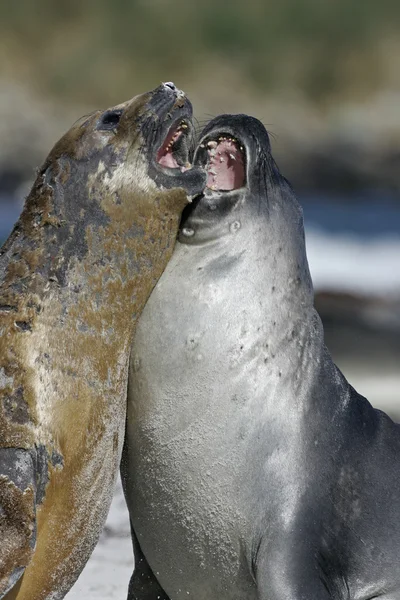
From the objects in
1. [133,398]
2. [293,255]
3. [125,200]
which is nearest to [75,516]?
[133,398]

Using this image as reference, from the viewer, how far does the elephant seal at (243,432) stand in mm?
4609

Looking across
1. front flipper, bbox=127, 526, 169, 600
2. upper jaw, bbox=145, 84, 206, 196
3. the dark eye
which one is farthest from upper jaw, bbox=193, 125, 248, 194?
front flipper, bbox=127, 526, 169, 600

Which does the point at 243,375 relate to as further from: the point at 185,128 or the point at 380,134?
the point at 380,134

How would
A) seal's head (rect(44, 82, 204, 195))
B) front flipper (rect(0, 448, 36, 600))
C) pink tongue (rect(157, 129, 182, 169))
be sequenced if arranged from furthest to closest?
pink tongue (rect(157, 129, 182, 169)), seal's head (rect(44, 82, 204, 195)), front flipper (rect(0, 448, 36, 600))

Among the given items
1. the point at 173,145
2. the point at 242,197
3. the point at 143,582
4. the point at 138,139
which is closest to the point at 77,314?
the point at 138,139

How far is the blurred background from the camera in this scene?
36.1 meters

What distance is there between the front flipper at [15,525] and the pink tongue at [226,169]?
1.48m

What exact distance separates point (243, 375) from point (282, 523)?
556mm

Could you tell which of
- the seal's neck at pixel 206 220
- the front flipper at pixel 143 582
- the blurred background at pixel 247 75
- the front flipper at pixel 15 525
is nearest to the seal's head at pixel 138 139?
the seal's neck at pixel 206 220

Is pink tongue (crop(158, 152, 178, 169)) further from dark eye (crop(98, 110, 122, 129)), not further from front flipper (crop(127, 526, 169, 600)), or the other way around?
front flipper (crop(127, 526, 169, 600))

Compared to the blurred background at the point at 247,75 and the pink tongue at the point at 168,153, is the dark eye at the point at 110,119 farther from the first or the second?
the blurred background at the point at 247,75

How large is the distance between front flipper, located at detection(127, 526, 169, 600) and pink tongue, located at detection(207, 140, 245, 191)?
1.43 metres

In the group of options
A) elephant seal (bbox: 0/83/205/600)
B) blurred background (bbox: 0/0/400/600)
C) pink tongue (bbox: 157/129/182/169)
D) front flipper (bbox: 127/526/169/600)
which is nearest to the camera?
elephant seal (bbox: 0/83/205/600)

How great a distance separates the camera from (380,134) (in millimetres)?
39219
